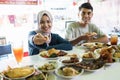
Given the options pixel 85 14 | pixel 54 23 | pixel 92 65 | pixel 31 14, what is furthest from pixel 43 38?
pixel 54 23

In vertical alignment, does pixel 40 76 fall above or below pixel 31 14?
below

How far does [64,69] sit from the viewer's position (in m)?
0.98

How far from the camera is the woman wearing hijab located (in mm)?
1567

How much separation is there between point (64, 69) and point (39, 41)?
24.7 inches

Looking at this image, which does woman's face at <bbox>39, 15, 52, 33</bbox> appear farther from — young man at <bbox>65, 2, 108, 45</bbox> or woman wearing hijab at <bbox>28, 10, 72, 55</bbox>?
young man at <bbox>65, 2, 108, 45</bbox>

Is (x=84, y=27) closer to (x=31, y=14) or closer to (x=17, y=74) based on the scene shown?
(x=31, y=14)

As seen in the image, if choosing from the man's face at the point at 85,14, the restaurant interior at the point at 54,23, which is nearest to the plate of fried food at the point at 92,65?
the restaurant interior at the point at 54,23

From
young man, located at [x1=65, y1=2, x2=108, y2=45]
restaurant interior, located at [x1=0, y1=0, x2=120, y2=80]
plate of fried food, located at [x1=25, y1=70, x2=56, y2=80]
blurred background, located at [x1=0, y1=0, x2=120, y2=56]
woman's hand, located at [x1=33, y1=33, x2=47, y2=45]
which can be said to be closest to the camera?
plate of fried food, located at [x1=25, y1=70, x2=56, y2=80]

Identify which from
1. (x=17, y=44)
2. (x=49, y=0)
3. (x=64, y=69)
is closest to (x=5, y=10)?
(x=49, y=0)

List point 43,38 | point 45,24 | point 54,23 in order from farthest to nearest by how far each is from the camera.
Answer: point 54,23, point 45,24, point 43,38

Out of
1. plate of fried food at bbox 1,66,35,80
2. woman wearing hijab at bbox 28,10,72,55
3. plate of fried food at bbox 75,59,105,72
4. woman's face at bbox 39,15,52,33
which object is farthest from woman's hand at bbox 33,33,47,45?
plate of fried food at bbox 1,66,35,80

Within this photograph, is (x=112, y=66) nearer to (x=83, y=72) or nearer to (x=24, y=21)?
(x=83, y=72)

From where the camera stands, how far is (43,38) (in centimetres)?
150

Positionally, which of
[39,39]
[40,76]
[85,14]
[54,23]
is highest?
[85,14]
